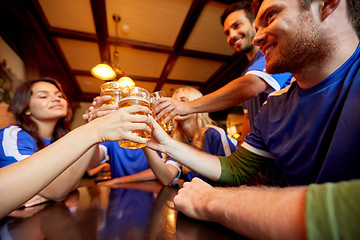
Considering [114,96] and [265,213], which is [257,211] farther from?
[114,96]

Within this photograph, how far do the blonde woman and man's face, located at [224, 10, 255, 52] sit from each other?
801 millimetres

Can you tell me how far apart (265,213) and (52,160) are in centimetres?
66

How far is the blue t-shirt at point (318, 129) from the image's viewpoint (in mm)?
662

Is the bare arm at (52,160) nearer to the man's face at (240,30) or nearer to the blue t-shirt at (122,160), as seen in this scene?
the blue t-shirt at (122,160)

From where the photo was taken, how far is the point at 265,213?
346 mm

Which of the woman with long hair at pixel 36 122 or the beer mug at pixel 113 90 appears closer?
the beer mug at pixel 113 90

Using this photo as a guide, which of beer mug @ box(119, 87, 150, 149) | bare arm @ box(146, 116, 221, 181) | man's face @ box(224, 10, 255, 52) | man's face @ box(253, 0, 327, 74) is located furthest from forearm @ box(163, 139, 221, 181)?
man's face @ box(224, 10, 255, 52)

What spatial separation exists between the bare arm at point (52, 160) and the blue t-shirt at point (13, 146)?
603mm

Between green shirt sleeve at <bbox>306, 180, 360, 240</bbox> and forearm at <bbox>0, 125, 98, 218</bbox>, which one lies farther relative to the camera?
forearm at <bbox>0, 125, 98, 218</bbox>

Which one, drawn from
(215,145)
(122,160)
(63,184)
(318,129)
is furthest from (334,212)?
(122,160)

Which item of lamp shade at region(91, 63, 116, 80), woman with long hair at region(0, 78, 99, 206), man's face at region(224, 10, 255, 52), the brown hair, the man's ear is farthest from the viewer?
lamp shade at region(91, 63, 116, 80)

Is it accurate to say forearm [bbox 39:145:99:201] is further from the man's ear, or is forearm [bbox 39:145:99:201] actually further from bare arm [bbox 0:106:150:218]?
the man's ear

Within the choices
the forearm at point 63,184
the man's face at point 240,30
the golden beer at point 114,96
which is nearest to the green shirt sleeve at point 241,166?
the golden beer at point 114,96

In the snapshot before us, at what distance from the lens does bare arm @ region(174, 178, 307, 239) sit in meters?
0.30
